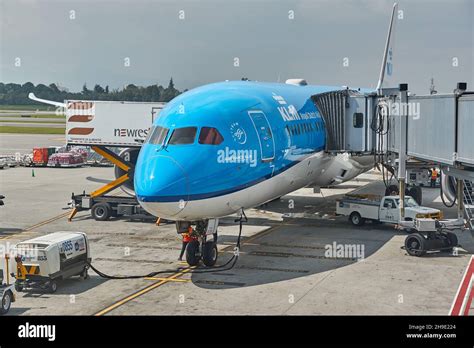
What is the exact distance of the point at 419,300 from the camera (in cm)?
2019

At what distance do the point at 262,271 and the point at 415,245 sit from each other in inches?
262

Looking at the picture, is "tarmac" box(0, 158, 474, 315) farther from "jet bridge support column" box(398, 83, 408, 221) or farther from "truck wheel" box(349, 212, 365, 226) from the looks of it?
"jet bridge support column" box(398, 83, 408, 221)

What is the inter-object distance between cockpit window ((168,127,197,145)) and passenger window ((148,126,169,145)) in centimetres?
35

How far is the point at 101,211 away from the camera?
35.4 m

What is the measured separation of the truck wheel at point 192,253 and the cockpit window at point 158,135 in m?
4.08

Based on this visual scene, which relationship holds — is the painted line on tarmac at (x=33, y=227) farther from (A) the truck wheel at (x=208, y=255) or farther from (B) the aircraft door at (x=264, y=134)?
(B) the aircraft door at (x=264, y=134)

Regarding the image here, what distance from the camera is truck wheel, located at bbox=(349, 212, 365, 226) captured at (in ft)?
108

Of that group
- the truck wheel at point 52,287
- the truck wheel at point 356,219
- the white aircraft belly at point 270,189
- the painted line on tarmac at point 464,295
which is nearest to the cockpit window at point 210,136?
the white aircraft belly at point 270,189

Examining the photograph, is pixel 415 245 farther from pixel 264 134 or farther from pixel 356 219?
pixel 264 134

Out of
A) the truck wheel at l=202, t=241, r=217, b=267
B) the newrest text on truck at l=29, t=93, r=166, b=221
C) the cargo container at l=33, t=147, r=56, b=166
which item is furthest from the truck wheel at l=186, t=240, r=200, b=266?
the cargo container at l=33, t=147, r=56, b=166

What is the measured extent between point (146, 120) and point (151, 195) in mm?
16841

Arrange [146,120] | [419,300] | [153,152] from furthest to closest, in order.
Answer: [146,120] < [153,152] < [419,300]
